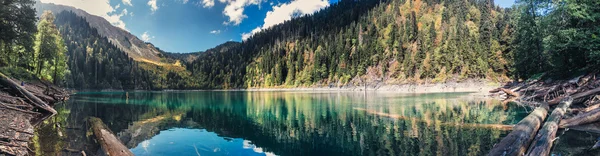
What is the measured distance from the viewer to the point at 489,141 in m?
14.3

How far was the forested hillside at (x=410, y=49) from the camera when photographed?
97625 mm

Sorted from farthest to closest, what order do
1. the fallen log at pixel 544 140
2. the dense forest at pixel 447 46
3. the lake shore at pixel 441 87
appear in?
the lake shore at pixel 441 87
the dense forest at pixel 447 46
the fallen log at pixel 544 140

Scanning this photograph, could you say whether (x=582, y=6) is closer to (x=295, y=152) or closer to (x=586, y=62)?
(x=586, y=62)

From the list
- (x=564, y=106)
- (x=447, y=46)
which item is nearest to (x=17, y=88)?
(x=564, y=106)

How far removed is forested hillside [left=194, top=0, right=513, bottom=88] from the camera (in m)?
97.6

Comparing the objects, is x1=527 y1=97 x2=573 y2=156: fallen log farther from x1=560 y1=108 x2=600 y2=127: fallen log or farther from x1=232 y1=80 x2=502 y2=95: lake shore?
x1=232 y1=80 x2=502 y2=95: lake shore

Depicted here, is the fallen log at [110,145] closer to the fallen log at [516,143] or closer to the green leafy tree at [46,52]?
the fallen log at [516,143]

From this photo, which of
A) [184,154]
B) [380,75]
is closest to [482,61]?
[380,75]

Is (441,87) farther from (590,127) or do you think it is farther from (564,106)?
(590,127)

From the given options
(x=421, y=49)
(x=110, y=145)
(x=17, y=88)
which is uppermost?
(x=421, y=49)

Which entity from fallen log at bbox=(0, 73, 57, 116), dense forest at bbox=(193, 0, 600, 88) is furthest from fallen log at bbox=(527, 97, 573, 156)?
fallen log at bbox=(0, 73, 57, 116)

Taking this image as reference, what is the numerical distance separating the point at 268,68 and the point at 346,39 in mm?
58329

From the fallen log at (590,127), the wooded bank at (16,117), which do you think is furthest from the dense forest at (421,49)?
the fallen log at (590,127)

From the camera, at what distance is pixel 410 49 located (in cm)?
12900
